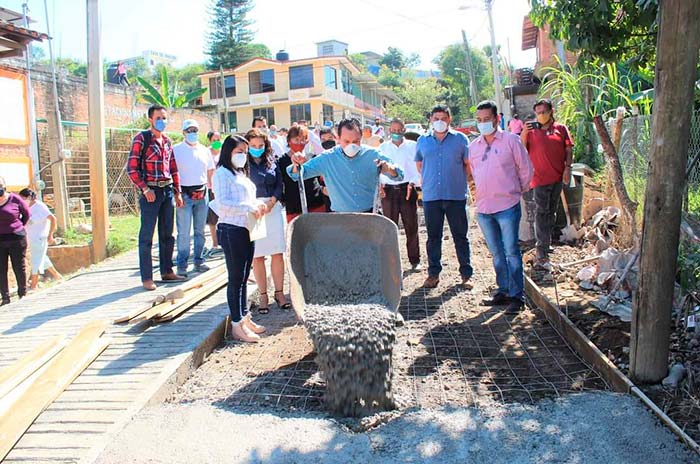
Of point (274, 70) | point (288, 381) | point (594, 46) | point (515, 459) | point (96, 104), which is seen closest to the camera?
point (515, 459)

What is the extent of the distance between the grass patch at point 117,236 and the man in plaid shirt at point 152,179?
9.29ft

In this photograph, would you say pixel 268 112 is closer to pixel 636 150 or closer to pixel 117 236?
pixel 117 236

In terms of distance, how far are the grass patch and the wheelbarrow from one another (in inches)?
208

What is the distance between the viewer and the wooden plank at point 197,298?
207 inches

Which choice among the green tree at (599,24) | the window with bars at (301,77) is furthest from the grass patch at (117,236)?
the window with bars at (301,77)

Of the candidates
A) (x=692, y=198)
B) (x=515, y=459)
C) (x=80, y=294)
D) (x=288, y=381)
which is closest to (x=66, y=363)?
(x=288, y=381)

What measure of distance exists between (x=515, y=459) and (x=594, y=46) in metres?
3.50

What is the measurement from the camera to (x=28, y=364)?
4.14m

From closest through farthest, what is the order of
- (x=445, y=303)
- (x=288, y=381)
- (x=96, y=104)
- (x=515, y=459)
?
(x=515, y=459)
(x=288, y=381)
(x=445, y=303)
(x=96, y=104)

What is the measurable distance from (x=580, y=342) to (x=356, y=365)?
1888 mm

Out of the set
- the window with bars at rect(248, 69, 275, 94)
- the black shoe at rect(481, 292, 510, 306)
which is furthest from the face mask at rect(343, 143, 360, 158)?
the window with bars at rect(248, 69, 275, 94)

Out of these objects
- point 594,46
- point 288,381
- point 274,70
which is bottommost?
point 288,381

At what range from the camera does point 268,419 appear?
11.4 ft

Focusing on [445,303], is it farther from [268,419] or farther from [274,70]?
[274,70]
